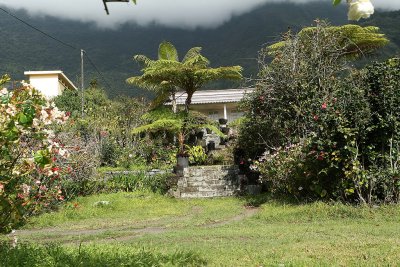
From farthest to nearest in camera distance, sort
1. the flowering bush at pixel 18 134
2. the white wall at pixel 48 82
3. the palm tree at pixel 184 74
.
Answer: the white wall at pixel 48 82 < the palm tree at pixel 184 74 < the flowering bush at pixel 18 134

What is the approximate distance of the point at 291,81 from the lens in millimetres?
11906

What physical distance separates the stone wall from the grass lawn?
72 cm

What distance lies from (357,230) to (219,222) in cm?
314

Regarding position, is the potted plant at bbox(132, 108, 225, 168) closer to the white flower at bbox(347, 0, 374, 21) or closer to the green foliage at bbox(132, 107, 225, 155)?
the green foliage at bbox(132, 107, 225, 155)

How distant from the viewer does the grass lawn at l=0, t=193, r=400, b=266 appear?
539 centimetres

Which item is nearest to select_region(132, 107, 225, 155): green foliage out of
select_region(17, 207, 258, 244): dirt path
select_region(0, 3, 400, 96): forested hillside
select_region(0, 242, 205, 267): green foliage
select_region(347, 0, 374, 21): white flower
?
select_region(17, 207, 258, 244): dirt path

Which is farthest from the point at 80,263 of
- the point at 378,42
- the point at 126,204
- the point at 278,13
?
the point at 278,13

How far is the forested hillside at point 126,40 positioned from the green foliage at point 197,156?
88.5 ft

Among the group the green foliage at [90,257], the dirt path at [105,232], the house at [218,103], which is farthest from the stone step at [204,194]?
the house at [218,103]

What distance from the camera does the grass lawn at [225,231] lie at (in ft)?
17.7

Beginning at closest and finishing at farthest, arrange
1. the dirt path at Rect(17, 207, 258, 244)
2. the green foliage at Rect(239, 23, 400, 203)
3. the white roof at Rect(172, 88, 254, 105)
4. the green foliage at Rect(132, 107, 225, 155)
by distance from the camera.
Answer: the dirt path at Rect(17, 207, 258, 244) → the green foliage at Rect(239, 23, 400, 203) → the green foliage at Rect(132, 107, 225, 155) → the white roof at Rect(172, 88, 254, 105)

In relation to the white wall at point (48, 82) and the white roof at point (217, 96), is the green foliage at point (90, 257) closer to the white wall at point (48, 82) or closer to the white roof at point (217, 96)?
the white roof at point (217, 96)

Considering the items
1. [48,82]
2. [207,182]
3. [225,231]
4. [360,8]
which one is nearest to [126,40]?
[48,82]

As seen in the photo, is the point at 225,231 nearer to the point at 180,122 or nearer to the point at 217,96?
the point at 180,122
